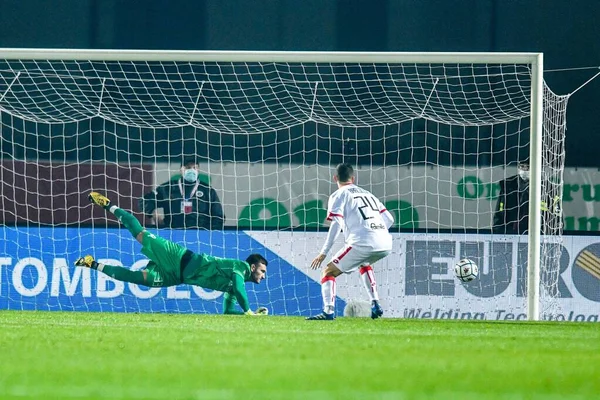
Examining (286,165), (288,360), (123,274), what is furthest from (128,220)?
(288,360)

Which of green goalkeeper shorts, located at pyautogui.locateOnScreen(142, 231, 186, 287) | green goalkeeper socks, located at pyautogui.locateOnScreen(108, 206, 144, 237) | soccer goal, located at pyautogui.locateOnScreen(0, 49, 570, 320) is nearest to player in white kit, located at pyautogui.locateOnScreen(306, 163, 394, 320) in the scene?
soccer goal, located at pyautogui.locateOnScreen(0, 49, 570, 320)

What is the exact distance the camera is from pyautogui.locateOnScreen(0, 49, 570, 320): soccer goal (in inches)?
495

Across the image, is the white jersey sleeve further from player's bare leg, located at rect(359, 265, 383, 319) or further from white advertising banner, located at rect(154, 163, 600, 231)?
white advertising banner, located at rect(154, 163, 600, 231)

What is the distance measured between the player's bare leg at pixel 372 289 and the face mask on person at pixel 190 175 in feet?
9.47

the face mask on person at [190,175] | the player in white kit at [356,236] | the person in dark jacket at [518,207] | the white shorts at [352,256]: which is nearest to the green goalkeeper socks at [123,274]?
the face mask on person at [190,175]

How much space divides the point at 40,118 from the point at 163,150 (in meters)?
1.60

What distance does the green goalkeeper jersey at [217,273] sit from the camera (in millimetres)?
12438

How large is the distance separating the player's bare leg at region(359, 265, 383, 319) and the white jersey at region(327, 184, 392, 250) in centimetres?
28

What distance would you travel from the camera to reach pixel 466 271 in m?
12.3

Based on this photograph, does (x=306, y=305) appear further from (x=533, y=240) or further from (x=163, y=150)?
(x=163, y=150)

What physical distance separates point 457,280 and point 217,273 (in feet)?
8.06

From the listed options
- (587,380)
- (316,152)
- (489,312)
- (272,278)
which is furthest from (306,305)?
(587,380)

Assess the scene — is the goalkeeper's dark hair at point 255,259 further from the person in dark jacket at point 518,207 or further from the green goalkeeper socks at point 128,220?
the person in dark jacket at point 518,207

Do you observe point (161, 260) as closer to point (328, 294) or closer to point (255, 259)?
point (255, 259)
